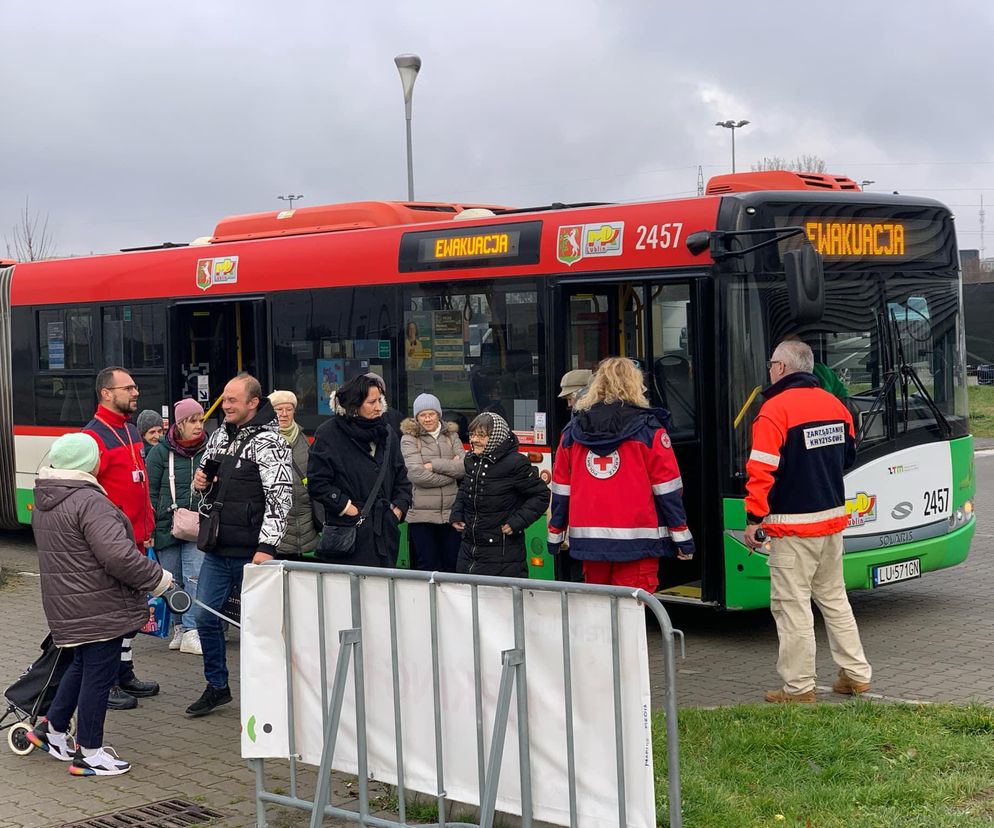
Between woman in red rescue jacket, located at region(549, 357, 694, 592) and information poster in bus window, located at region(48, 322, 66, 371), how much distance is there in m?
7.80

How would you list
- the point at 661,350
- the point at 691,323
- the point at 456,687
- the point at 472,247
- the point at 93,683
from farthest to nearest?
the point at 472,247 < the point at 661,350 < the point at 691,323 < the point at 93,683 < the point at 456,687

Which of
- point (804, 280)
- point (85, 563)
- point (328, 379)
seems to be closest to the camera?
point (85, 563)

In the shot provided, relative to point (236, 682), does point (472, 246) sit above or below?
above

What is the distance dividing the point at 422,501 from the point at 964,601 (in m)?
4.07

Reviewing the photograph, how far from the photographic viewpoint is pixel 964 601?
10352 mm

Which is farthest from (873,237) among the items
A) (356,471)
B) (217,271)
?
(217,271)

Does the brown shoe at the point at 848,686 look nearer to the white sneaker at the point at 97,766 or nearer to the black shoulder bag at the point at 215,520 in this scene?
the black shoulder bag at the point at 215,520

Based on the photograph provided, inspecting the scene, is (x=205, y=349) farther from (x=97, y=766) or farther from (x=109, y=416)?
(x=97, y=766)

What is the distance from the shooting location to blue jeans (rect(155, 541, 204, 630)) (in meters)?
9.05

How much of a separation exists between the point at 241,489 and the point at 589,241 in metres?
3.13

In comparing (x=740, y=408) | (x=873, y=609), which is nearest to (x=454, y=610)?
(x=740, y=408)

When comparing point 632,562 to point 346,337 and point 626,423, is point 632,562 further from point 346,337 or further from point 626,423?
point 346,337

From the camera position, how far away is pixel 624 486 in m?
7.41

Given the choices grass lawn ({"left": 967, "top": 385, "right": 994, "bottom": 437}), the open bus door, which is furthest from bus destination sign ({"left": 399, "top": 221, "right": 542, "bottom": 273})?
grass lawn ({"left": 967, "top": 385, "right": 994, "bottom": 437})
